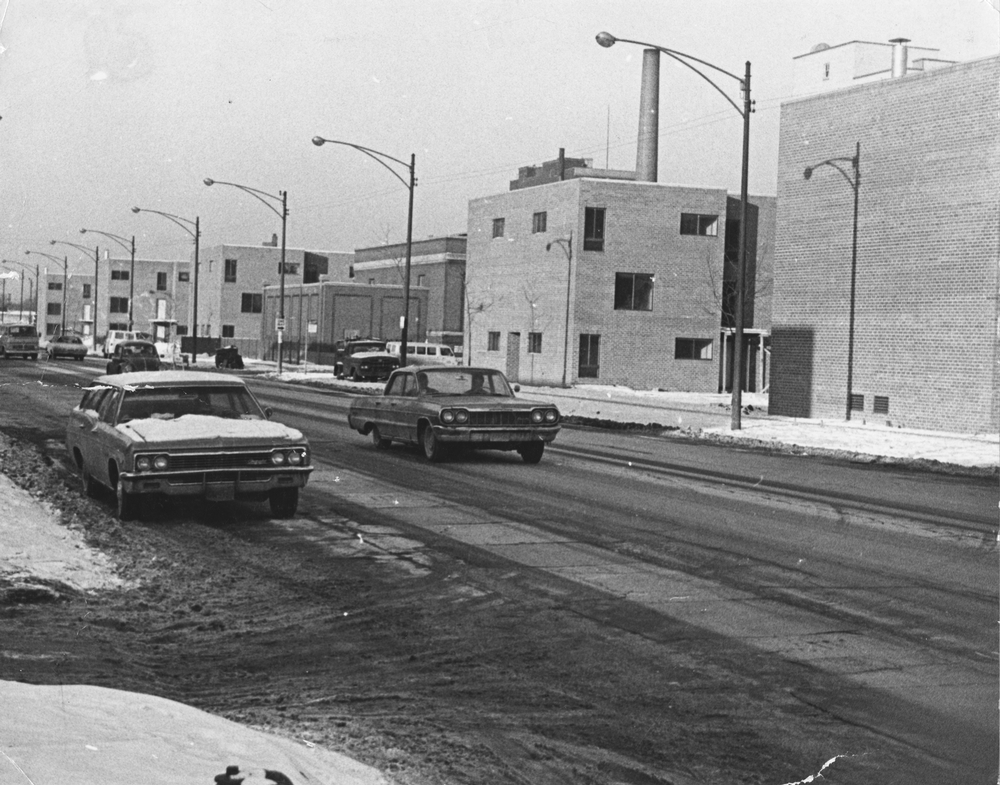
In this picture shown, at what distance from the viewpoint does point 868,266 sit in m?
35.1

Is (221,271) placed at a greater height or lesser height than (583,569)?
greater

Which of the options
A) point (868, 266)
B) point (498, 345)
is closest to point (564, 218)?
point (498, 345)

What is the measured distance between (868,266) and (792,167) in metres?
4.61

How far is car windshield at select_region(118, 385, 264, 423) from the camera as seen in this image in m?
13.5

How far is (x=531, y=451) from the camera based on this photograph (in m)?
19.6

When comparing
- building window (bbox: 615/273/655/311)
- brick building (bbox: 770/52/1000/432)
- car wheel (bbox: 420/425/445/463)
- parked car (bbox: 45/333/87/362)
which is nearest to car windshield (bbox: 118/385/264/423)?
car wheel (bbox: 420/425/445/463)

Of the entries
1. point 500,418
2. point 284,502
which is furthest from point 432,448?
point 284,502

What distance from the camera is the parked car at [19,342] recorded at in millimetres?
65812

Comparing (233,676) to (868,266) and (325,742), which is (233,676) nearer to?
(325,742)

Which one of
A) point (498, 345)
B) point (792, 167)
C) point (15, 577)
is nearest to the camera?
point (15, 577)

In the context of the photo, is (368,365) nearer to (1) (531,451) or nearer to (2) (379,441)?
(2) (379,441)

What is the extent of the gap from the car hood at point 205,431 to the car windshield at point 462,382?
6.90 m

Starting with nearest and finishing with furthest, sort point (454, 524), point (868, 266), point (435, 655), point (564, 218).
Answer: point (435, 655)
point (454, 524)
point (868, 266)
point (564, 218)

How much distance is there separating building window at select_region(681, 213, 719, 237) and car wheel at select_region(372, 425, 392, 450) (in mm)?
41551
